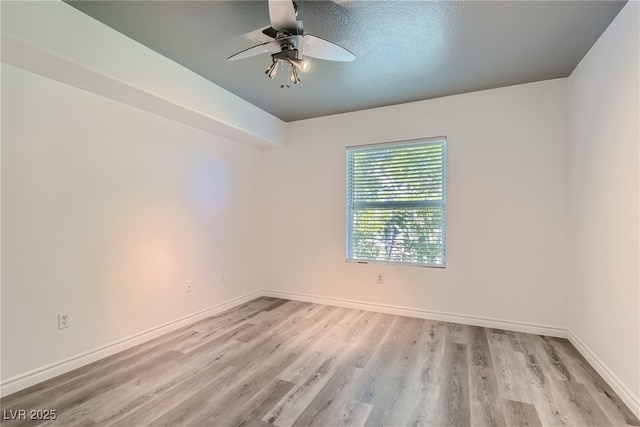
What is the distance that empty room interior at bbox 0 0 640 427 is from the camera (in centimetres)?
197

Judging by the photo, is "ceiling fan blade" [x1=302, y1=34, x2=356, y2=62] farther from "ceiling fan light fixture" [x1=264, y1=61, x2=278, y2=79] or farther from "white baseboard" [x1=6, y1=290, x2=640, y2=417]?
"white baseboard" [x1=6, y1=290, x2=640, y2=417]

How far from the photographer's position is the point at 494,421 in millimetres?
1780

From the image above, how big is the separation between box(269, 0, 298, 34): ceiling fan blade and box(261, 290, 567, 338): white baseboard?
3184 millimetres

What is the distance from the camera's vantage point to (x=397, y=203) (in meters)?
3.75

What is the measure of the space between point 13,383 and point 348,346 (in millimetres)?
2493

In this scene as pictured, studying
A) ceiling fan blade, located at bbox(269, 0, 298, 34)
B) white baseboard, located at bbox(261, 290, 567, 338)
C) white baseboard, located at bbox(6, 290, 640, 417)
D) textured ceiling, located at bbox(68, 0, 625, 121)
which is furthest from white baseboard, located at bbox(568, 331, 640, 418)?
ceiling fan blade, located at bbox(269, 0, 298, 34)

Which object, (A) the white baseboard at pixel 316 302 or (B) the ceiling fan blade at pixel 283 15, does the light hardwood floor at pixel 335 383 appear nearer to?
(A) the white baseboard at pixel 316 302

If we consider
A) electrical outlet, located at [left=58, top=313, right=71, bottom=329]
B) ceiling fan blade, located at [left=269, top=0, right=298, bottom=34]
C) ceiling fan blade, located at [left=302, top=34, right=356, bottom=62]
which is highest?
ceiling fan blade, located at [left=269, top=0, right=298, bottom=34]

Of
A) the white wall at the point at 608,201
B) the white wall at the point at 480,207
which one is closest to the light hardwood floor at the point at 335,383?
the white wall at the point at 608,201

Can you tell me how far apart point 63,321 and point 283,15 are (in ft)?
9.01

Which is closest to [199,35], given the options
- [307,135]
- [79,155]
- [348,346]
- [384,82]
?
[79,155]

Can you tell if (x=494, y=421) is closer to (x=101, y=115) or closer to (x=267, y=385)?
(x=267, y=385)

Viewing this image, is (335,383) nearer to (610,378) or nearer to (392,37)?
(610,378)

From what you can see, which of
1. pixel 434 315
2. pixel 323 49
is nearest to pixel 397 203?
pixel 434 315
